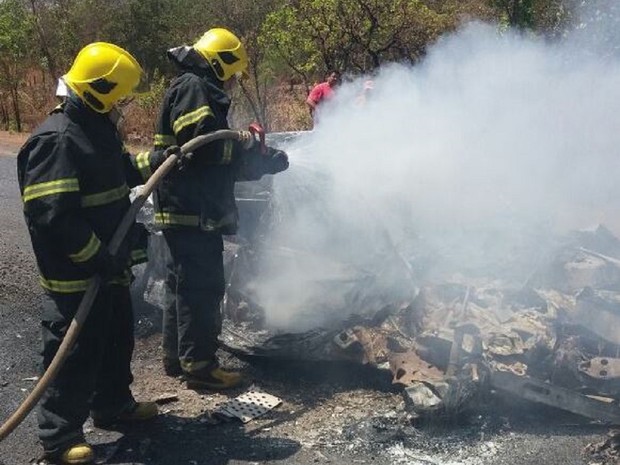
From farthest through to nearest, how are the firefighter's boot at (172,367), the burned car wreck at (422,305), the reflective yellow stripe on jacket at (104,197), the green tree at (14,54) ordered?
the green tree at (14,54), the firefighter's boot at (172,367), the burned car wreck at (422,305), the reflective yellow stripe on jacket at (104,197)

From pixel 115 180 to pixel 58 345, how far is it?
89 centimetres

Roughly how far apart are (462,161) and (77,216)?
15.3 ft

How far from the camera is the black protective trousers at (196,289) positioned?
14.4 ft

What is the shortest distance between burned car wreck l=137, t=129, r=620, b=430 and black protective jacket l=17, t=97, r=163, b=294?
1.53 meters

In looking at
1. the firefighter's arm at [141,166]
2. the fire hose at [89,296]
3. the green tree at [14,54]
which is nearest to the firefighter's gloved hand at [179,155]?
the fire hose at [89,296]

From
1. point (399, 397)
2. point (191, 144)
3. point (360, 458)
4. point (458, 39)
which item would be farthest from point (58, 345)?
point (458, 39)

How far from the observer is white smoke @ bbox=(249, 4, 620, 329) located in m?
5.72

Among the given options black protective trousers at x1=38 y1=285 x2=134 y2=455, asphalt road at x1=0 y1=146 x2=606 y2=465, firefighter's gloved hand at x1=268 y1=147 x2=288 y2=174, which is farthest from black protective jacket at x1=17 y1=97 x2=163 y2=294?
firefighter's gloved hand at x1=268 y1=147 x2=288 y2=174

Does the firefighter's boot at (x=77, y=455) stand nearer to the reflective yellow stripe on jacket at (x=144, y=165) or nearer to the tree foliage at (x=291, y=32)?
the reflective yellow stripe on jacket at (x=144, y=165)

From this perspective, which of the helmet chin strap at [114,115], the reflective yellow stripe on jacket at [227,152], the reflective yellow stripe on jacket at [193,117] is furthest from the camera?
the reflective yellow stripe on jacket at [227,152]

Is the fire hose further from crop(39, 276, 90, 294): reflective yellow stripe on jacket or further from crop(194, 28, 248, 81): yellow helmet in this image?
crop(194, 28, 248, 81): yellow helmet

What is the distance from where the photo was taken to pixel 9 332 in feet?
16.8

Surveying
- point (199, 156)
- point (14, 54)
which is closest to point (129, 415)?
point (199, 156)

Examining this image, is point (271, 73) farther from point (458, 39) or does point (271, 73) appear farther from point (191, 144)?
point (191, 144)
